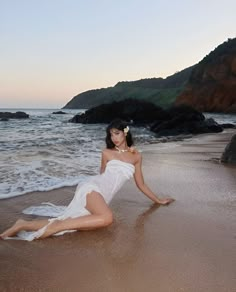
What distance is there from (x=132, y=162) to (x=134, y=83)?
134832 millimetres

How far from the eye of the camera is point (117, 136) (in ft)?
15.7

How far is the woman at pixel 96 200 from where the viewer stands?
4.02m

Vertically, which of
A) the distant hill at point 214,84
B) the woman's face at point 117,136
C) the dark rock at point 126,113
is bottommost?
the dark rock at point 126,113

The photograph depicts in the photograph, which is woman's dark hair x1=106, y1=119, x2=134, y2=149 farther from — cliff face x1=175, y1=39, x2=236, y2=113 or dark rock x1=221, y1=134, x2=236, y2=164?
cliff face x1=175, y1=39, x2=236, y2=113

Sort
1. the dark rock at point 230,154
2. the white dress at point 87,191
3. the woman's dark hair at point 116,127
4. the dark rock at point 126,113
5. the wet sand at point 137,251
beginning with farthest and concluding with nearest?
the dark rock at point 126,113
the dark rock at point 230,154
the woman's dark hair at point 116,127
the white dress at point 87,191
the wet sand at point 137,251

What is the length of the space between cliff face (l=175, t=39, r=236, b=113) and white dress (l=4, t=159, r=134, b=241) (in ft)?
198

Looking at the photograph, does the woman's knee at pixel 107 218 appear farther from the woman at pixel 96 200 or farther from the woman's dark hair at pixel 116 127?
the woman's dark hair at pixel 116 127

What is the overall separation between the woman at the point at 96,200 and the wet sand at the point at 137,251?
0.11 m

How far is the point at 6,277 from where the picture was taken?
3016 mm

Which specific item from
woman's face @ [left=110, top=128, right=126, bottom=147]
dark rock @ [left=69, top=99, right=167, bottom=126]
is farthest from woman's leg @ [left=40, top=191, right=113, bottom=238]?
dark rock @ [left=69, top=99, right=167, bottom=126]

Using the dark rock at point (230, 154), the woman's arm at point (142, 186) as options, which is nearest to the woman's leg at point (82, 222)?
the woman's arm at point (142, 186)

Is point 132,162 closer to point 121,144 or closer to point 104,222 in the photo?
point 121,144

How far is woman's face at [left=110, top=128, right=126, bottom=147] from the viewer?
15.6 feet

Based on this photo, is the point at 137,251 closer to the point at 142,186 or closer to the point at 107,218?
the point at 107,218
